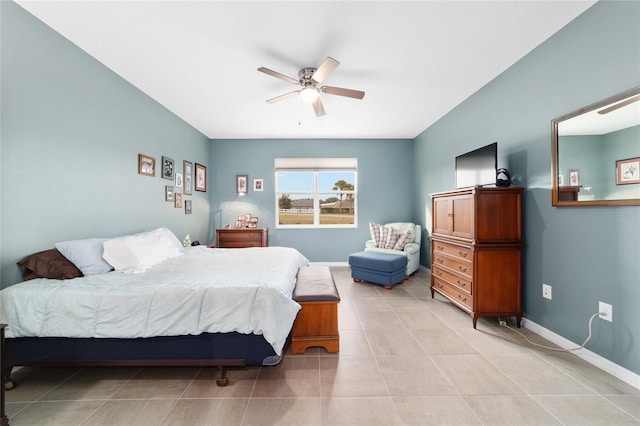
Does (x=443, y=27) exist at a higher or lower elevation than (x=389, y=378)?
higher

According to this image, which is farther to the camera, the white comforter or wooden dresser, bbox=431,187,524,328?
wooden dresser, bbox=431,187,524,328

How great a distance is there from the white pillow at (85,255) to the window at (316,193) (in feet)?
11.1

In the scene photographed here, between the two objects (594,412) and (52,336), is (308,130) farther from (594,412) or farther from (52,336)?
(594,412)

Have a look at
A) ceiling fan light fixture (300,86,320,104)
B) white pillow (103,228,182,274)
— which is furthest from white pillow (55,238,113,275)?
ceiling fan light fixture (300,86,320,104)

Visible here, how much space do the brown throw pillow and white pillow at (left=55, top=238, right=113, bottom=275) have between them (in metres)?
0.08

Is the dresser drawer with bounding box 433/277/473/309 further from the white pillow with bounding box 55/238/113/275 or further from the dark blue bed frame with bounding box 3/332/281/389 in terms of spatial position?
the white pillow with bounding box 55/238/113/275

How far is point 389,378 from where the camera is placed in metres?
1.87

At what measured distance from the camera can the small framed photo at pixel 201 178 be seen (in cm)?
478

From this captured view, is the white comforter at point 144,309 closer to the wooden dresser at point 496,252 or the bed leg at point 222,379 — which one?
the bed leg at point 222,379

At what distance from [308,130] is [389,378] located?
411 centimetres

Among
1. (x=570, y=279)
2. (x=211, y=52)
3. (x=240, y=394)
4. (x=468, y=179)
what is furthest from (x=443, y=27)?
(x=240, y=394)

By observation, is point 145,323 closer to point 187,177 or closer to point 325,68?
point 325,68

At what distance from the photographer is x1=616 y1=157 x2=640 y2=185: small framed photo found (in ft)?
5.49

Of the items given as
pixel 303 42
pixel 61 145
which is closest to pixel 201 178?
pixel 61 145
